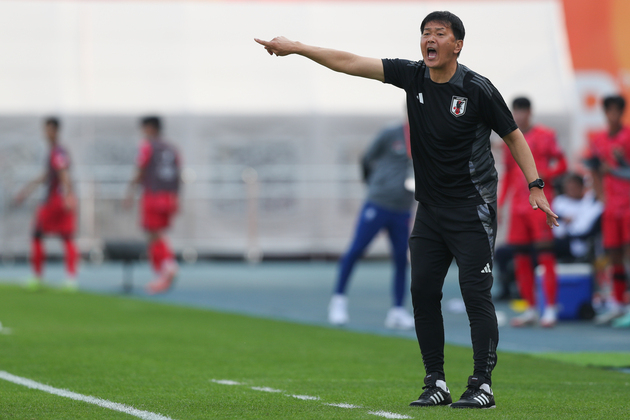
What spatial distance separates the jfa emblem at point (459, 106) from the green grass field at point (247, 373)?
4.76 ft

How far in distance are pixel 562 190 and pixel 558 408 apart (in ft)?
32.4

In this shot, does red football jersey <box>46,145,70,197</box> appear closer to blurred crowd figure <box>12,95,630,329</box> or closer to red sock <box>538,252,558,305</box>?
blurred crowd figure <box>12,95,630,329</box>

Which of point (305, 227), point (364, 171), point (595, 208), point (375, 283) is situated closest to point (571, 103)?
point (305, 227)

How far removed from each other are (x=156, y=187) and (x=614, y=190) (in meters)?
6.57

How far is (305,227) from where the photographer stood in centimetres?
2328

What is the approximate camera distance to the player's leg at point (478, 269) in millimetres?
5211

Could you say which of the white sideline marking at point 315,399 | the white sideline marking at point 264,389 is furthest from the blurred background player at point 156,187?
the white sideline marking at point 264,389

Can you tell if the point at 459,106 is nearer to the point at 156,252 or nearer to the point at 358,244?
the point at 358,244

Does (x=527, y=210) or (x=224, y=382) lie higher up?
(x=527, y=210)

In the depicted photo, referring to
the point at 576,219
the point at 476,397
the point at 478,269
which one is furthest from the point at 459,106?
the point at 576,219

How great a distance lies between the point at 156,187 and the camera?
1477 centimetres

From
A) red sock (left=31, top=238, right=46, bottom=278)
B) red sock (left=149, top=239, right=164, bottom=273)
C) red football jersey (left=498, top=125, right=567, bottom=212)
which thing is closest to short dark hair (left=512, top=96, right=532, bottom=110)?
red football jersey (left=498, top=125, right=567, bottom=212)

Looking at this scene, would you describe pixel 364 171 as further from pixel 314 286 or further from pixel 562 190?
pixel 314 286

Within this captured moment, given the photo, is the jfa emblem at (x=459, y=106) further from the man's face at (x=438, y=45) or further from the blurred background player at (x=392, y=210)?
the blurred background player at (x=392, y=210)
